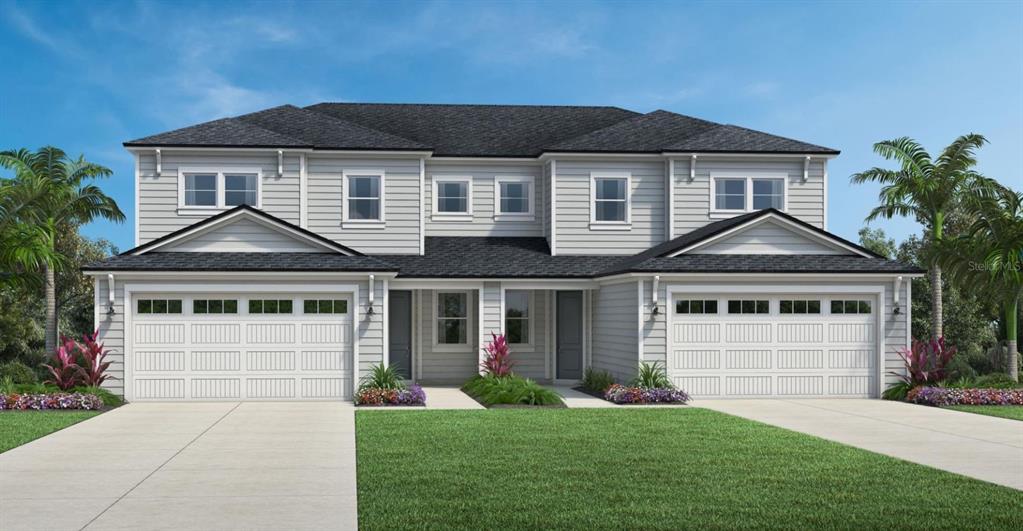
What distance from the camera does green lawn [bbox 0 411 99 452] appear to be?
45.4ft

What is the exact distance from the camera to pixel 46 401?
17.8 m

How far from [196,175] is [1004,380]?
1937 centimetres

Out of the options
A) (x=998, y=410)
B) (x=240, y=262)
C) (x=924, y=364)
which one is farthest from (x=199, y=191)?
(x=998, y=410)

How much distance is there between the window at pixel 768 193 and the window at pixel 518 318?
652cm

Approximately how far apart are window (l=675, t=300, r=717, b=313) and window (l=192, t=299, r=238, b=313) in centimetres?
939

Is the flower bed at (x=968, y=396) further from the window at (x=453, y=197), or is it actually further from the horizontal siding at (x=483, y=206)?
the window at (x=453, y=197)

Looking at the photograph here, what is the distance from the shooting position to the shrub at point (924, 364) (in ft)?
66.9

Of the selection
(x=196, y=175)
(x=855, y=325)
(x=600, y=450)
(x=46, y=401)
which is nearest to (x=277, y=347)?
(x=46, y=401)

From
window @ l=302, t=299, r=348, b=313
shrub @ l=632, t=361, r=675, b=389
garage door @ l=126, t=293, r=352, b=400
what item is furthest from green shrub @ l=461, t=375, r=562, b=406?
window @ l=302, t=299, r=348, b=313

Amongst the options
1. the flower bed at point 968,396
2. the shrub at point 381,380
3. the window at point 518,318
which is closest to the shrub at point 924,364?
the flower bed at point 968,396

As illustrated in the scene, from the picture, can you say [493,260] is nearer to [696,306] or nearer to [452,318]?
[452,318]

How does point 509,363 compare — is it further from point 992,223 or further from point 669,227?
point 992,223

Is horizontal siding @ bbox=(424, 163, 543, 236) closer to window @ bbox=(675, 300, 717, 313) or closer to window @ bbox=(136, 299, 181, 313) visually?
window @ bbox=(675, 300, 717, 313)

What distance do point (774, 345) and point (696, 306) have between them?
1.91m
